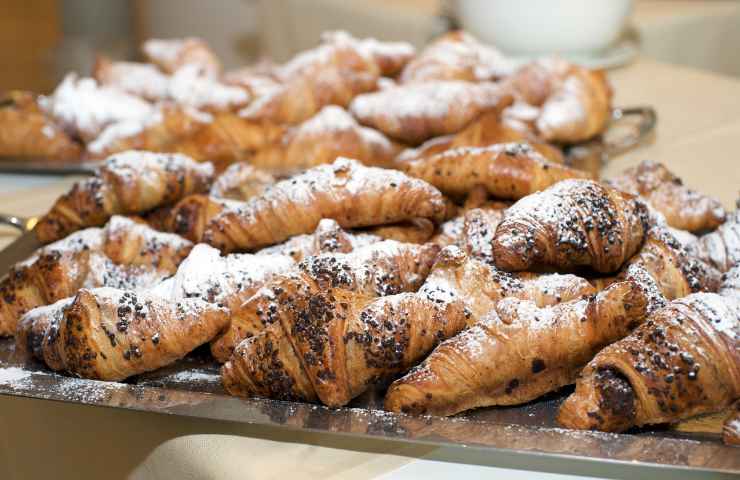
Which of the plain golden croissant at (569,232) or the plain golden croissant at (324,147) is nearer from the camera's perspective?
the plain golden croissant at (569,232)

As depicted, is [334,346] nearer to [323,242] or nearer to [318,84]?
[323,242]

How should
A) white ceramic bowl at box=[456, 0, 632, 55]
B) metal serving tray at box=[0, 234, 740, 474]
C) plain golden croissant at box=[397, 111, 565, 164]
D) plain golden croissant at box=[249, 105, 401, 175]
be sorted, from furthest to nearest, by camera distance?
white ceramic bowl at box=[456, 0, 632, 55]
plain golden croissant at box=[249, 105, 401, 175]
plain golden croissant at box=[397, 111, 565, 164]
metal serving tray at box=[0, 234, 740, 474]

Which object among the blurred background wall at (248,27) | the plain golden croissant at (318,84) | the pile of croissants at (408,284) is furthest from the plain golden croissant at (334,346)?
the blurred background wall at (248,27)

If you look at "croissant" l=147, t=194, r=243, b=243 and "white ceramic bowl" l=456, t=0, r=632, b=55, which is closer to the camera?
"croissant" l=147, t=194, r=243, b=243

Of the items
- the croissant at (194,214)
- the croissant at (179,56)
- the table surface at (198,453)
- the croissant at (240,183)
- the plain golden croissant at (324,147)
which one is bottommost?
the table surface at (198,453)

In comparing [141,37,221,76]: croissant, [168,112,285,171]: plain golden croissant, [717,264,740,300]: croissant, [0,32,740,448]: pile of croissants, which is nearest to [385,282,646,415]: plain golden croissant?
[0,32,740,448]: pile of croissants

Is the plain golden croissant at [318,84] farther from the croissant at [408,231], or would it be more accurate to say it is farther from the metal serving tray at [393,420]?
the metal serving tray at [393,420]

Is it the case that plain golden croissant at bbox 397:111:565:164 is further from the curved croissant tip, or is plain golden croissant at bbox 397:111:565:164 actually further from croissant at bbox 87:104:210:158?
the curved croissant tip

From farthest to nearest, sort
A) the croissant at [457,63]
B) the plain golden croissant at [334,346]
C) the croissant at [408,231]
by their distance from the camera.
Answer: the croissant at [457,63]
the croissant at [408,231]
the plain golden croissant at [334,346]
